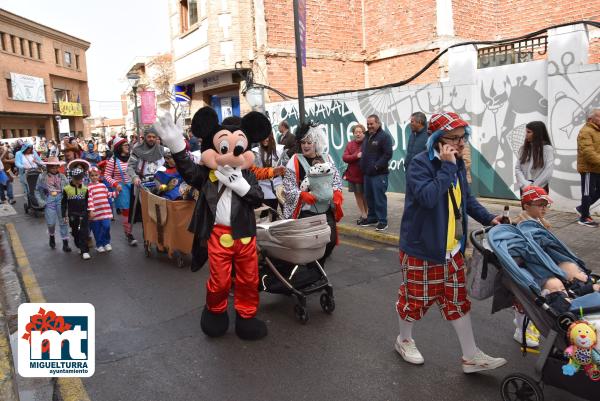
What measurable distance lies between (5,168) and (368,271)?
13288 mm

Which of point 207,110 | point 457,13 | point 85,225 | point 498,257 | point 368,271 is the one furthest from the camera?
→ point 457,13

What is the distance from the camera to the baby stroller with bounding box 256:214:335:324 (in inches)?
179

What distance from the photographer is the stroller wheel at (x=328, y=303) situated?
16.2ft

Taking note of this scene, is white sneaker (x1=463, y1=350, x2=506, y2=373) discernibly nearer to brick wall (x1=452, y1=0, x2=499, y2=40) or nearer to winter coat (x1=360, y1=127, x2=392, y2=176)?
winter coat (x1=360, y1=127, x2=392, y2=176)

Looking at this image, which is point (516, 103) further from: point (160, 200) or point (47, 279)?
point (47, 279)

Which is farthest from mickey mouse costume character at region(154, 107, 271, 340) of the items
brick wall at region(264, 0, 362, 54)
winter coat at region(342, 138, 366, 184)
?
brick wall at region(264, 0, 362, 54)

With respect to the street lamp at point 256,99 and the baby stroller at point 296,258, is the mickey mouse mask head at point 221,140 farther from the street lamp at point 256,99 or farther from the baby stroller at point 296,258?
the street lamp at point 256,99

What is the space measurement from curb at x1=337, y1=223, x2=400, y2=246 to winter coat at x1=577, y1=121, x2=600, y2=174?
292 centimetres

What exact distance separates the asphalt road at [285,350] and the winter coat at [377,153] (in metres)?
2.18

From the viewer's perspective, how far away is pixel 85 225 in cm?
Result: 779

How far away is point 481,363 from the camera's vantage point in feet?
11.6

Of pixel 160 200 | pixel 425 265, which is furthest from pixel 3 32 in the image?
pixel 425 265

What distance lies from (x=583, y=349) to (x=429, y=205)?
1.18m

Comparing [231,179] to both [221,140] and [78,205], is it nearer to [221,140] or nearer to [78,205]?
[221,140]
